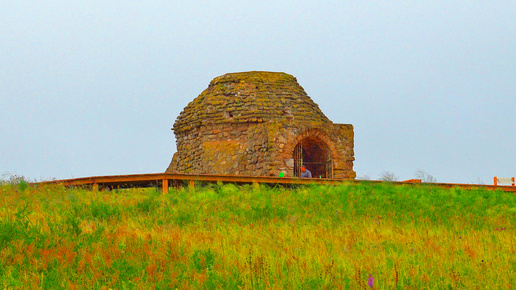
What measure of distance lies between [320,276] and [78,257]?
9.92ft

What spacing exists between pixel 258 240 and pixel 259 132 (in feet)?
44.5

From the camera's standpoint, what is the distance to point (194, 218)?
10766 mm

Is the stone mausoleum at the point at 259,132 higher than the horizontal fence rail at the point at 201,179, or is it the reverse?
the stone mausoleum at the point at 259,132

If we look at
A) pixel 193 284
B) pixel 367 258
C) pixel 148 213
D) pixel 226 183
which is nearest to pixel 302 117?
pixel 226 183

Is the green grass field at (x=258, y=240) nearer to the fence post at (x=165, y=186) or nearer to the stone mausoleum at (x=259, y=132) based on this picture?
the fence post at (x=165, y=186)

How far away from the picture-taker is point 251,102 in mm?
24219

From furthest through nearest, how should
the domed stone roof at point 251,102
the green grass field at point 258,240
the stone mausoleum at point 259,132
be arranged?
the domed stone roof at point 251,102, the stone mausoleum at point 259,132, the green grass field at point 258,240

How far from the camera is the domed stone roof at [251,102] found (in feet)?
78.7

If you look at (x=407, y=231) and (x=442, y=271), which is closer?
(x=442, y=271)

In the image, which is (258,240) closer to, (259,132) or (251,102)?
(259,132)

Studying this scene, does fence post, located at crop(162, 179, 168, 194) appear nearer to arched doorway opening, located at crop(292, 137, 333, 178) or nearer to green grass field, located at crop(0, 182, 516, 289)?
green grass field, located at crop(0, 182, 516, 289)

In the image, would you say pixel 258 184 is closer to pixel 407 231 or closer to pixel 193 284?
pixel 407 231

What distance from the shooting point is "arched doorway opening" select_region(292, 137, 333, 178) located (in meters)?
22.2

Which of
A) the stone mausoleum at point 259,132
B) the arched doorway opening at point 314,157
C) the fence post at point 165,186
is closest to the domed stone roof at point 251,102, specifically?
the stone mausoleum at point 259,132
